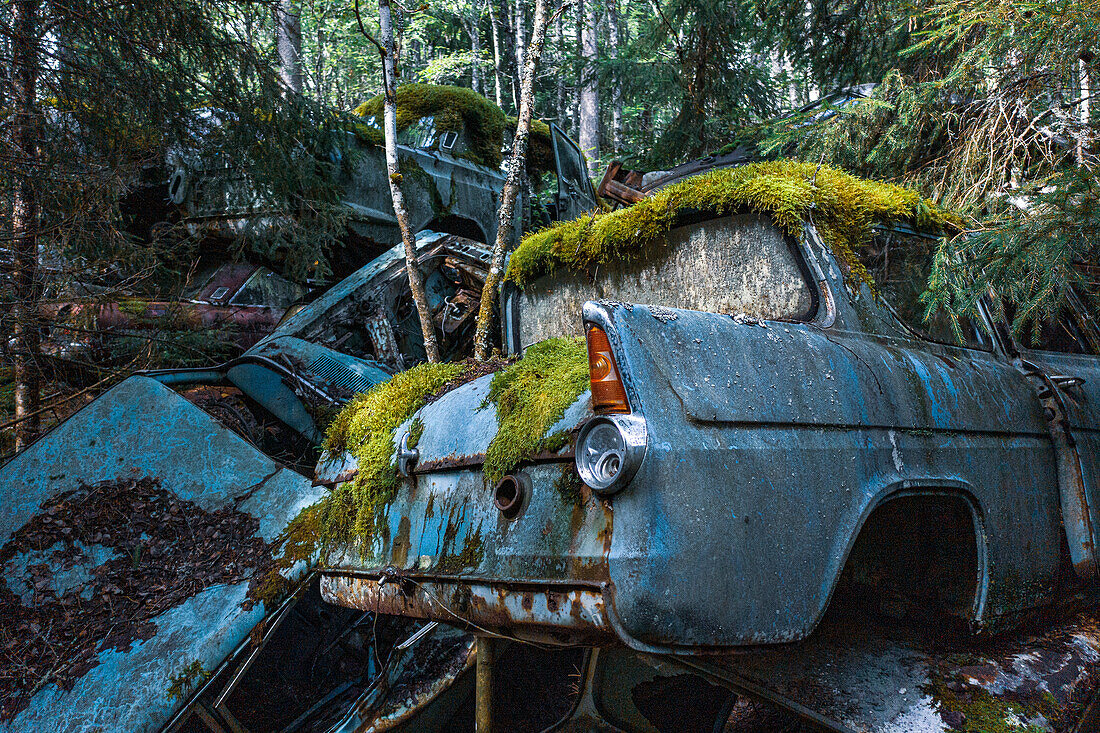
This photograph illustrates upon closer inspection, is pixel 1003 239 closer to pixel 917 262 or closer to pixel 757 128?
pixel 917 262

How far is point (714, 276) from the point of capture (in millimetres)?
2756

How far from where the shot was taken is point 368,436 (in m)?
2.81

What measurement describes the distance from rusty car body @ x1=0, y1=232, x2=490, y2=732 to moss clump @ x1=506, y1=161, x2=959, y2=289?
1.78 meters

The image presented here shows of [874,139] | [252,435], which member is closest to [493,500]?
[252,435]

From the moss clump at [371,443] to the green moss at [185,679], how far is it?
0.65 metres

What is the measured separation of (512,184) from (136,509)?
3260mm

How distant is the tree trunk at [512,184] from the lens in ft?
16.8

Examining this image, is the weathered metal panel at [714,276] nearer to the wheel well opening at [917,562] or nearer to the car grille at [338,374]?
the wheel well opening at [917,562]

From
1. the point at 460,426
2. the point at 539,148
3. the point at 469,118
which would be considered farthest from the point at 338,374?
the point at 539,148

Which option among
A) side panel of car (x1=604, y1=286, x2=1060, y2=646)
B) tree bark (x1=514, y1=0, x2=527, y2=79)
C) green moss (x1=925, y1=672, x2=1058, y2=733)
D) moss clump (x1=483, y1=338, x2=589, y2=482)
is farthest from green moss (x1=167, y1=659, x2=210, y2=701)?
tree bark (x1=514, y1=0, x2=527, y2=79)

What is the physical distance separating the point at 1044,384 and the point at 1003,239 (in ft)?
2.45

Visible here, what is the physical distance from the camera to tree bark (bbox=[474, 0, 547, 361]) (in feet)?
16.8

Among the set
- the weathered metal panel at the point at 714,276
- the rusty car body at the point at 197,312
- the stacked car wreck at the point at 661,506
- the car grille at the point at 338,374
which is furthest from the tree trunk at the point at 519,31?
the stacked car wreck at the point at 661,506

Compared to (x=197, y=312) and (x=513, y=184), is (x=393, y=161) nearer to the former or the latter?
(x=513, y=184)
